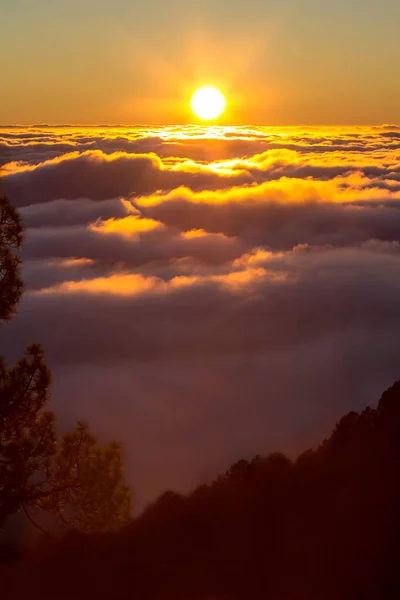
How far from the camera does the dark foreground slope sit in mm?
10977

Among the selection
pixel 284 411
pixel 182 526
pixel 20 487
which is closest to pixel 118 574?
pixel 182 526

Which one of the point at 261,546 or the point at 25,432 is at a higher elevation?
the point at 25,432

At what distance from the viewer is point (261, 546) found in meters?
12.6

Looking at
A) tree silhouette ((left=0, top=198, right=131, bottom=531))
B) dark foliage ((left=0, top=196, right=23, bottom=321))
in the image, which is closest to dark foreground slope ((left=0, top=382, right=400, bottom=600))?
tree silhouette ((left=0, top=198, right=131, bottom=531))

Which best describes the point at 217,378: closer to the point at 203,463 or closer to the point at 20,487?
the point at 203,463

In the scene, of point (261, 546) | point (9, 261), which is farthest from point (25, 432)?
point (261, 546)

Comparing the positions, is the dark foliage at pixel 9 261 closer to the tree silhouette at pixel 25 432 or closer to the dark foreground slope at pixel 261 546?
the tree silhouette at pixel 25 432

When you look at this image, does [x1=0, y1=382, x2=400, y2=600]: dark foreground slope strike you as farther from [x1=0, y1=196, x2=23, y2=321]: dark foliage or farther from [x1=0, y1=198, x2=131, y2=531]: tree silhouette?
[x1=0, y1=196, x2=23, y2=321]: dark foliage

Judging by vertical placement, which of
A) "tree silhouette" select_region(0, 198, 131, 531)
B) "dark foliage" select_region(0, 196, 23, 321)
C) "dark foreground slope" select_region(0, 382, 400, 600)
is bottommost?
"dark foreground slope" select_region(0, 382, 400, 600)

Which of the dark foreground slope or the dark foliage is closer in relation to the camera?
the dark foreground slope

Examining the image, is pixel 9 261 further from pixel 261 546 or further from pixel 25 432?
pixel 261 546

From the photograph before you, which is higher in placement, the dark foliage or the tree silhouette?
the dark foliage

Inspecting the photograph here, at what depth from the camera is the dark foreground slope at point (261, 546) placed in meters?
11.0

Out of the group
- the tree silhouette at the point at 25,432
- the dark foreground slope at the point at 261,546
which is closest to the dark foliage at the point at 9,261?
the tree silhouette at the point at 25,432
